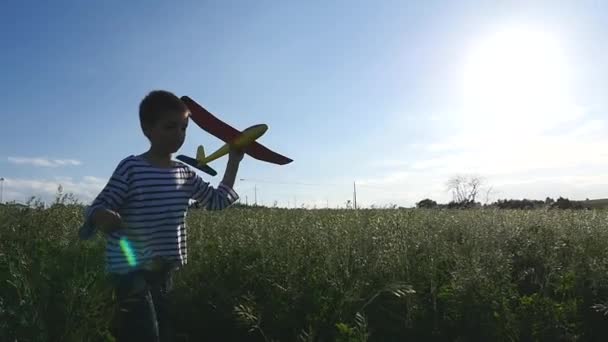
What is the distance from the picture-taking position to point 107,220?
7.45 feet

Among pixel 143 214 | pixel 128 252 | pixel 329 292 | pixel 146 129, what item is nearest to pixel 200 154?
pixel 146 129

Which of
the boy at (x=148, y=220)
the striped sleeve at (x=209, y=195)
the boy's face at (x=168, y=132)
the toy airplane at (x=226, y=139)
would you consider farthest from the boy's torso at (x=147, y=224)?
the toy airplane at (x=226, y=139)

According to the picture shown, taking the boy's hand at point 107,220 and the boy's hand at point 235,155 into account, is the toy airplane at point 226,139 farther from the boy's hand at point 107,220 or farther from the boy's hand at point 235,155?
the boy's hand at point 107,220

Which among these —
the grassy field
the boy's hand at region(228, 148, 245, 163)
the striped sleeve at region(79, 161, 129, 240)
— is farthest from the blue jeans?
the boy's hand at region(228, 148, 245, 163)

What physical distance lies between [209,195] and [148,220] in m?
0.40

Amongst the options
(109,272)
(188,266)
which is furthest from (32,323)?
(188,266)

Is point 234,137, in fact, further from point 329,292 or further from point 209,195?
point 329,292

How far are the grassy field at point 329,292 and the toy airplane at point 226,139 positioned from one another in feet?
2.23

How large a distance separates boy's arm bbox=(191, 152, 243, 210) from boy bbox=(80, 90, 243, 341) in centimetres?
11

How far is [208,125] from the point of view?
303 centimetres

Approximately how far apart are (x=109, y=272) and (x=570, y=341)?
239 cm

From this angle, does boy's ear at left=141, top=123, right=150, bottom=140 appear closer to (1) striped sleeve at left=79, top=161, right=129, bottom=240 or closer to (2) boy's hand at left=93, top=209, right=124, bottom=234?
(1) striped sleeve at left=79, top=161, right=129, bottom=240

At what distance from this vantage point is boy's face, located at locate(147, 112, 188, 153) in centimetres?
266

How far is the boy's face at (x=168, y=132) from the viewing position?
2658 millimetres
